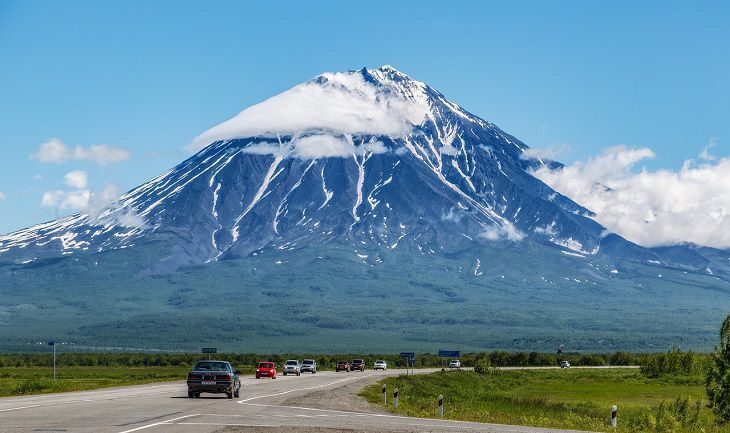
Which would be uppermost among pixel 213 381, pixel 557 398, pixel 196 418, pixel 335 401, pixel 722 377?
pixel 213 381

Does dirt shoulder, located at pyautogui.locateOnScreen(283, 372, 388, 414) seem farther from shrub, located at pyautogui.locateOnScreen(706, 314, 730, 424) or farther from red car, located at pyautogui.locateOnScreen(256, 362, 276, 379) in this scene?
red car, located at pyautogui.locateOnScreen(256, 362, 276, 379)

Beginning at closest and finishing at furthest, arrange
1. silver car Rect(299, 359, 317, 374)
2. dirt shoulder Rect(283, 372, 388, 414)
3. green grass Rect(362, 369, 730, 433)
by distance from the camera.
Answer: green grass Rect(362, 369, 730, 433) < dirt shoulder Rect(283, 372, 388, 414) < silver car Rect(299, 359, 317, 374)

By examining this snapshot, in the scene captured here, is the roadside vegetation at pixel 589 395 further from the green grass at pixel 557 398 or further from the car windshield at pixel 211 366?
the car windshield at pixel 211 366

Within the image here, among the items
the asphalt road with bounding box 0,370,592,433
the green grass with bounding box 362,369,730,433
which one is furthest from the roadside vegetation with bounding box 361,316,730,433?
the asphalt road with bounding box 0,370,592,433

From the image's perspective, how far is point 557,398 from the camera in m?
77.1

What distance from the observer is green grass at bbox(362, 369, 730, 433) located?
1720 inches

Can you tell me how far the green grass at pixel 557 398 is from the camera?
1720 inches

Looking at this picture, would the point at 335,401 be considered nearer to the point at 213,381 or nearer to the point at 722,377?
the point at 213,381

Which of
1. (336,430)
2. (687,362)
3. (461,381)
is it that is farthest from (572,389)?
(336,430)

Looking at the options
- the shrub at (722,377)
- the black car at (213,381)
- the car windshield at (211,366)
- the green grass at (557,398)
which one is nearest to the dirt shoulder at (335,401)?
the green grass at (557,398)

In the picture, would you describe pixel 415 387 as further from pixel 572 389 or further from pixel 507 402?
pixel 572 389

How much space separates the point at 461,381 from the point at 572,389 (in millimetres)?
8902

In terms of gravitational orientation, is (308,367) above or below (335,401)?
above

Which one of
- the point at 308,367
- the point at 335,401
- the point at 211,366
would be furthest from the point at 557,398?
the point at 308,367
